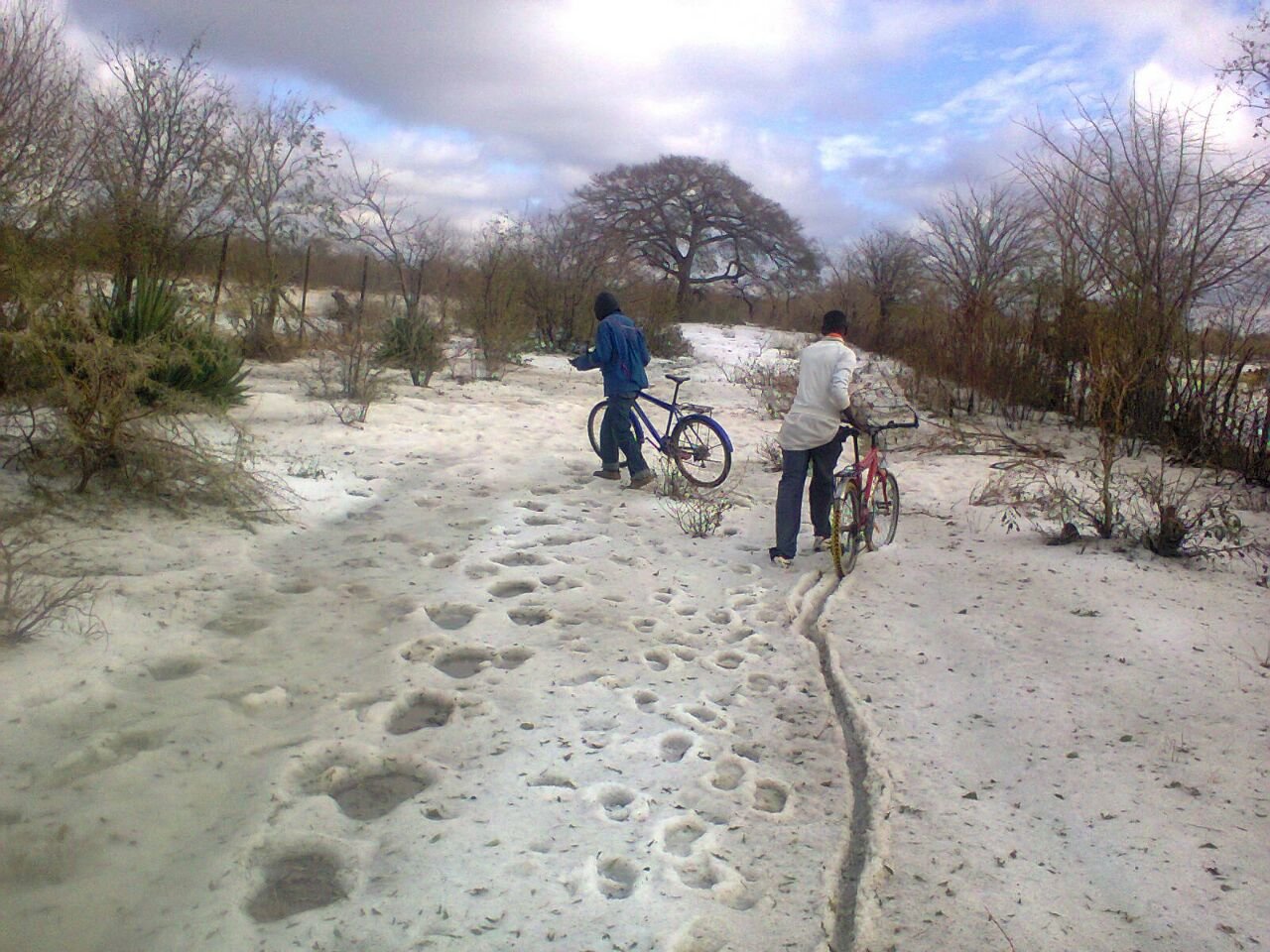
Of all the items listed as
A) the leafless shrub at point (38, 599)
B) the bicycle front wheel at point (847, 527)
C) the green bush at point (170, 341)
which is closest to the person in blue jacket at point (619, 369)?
the bicycle front wheel at point (847, 527)

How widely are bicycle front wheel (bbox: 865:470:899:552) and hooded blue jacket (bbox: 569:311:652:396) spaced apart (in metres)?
2.29

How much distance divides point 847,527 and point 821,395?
828 millimetres

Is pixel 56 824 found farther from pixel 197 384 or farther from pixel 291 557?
pixel 197 384

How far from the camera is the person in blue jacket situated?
296 inches

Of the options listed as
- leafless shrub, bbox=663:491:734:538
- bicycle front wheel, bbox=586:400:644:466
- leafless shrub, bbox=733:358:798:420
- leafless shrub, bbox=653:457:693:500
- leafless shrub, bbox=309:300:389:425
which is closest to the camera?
leafless shrub, bbox=663:491:734:538

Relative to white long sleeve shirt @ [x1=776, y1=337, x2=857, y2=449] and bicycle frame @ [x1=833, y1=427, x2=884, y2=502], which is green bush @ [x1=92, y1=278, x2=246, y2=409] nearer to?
→ white long sleeve shirt @ [x1=776, y1=337, x2=857, y2=449]

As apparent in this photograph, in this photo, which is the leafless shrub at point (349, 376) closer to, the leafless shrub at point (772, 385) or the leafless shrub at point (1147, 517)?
the leafless shrub at point (772, 385)

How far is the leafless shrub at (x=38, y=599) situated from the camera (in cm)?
355

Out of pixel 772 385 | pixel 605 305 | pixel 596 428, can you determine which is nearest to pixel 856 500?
pixel 605 305

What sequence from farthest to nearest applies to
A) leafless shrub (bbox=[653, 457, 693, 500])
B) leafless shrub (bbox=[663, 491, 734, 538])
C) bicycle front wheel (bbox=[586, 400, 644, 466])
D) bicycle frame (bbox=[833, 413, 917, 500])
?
bicycle front wheel (bbox=[586, 400, 644, 466]) < leafless shrub (bbox=[653, 457, 693, 500]) < leafless shrub (bbox=[663, 491, 734, 538]) < bicycle frame (bbox=[833, 413, 917, 500])

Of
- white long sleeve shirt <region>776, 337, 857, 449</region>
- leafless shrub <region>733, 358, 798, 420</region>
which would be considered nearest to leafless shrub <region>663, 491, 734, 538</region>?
white long sleeve shirt <region>776, 337, 857, 449</region>

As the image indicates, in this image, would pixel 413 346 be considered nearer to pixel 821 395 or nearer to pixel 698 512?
pixel 698 512

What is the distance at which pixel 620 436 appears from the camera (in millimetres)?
7652

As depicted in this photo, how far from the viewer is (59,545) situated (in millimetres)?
4480
